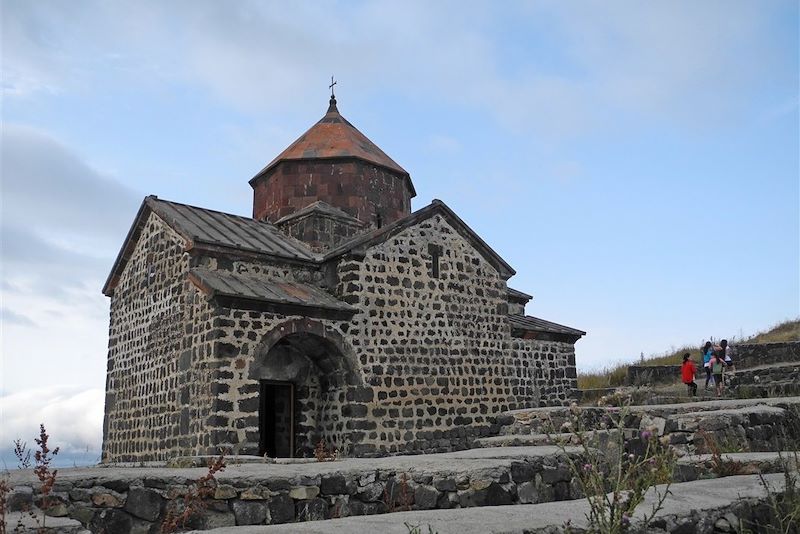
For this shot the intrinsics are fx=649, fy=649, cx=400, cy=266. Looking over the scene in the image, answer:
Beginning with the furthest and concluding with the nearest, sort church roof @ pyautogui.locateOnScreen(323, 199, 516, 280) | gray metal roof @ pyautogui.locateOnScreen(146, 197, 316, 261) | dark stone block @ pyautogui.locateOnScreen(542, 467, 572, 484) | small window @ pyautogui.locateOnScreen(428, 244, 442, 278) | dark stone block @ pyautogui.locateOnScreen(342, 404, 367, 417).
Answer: small window @ pyautogui.locateOnScreen(428, 244, 442, 278), church roof @ pyautogui.locateOnScreen(323, 199, 516, 280), gray metal roof @ pyautogui.locateOnScreen(146, 197, 316, 261), dark stone block @ pyautogui.locateOnScreen(342, 404, 367, 417), dark stone block @ pyautogui.locateOnScreen(542, 467, 572, 484)

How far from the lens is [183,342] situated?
1107 centimetres

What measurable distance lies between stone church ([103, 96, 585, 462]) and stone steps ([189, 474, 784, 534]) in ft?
24.2

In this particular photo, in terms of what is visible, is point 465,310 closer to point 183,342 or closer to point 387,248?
point 387,248

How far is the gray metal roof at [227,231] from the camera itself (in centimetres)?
1183

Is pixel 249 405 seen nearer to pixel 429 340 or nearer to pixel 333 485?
pixel 429 340

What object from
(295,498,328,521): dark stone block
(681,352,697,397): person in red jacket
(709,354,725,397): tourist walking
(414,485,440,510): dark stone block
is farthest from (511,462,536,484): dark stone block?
(709,354,725,397): tourist walking

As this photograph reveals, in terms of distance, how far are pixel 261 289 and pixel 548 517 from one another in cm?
861

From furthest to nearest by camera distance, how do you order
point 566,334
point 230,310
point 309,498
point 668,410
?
1. point 566,334
2. point 230,310
3. point 668,410
4. point 309,498

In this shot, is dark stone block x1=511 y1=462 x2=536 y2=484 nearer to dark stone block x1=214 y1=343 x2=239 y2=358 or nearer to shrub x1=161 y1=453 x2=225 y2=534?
shrub x1=161 y1=453 x2=225 y2=534

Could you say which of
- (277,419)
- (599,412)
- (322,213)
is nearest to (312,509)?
(599,412)

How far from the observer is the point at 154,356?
39.7ft

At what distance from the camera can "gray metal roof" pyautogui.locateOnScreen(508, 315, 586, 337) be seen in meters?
15.2

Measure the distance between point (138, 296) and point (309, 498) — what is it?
9347 mm

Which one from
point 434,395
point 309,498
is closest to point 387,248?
point 434,395
